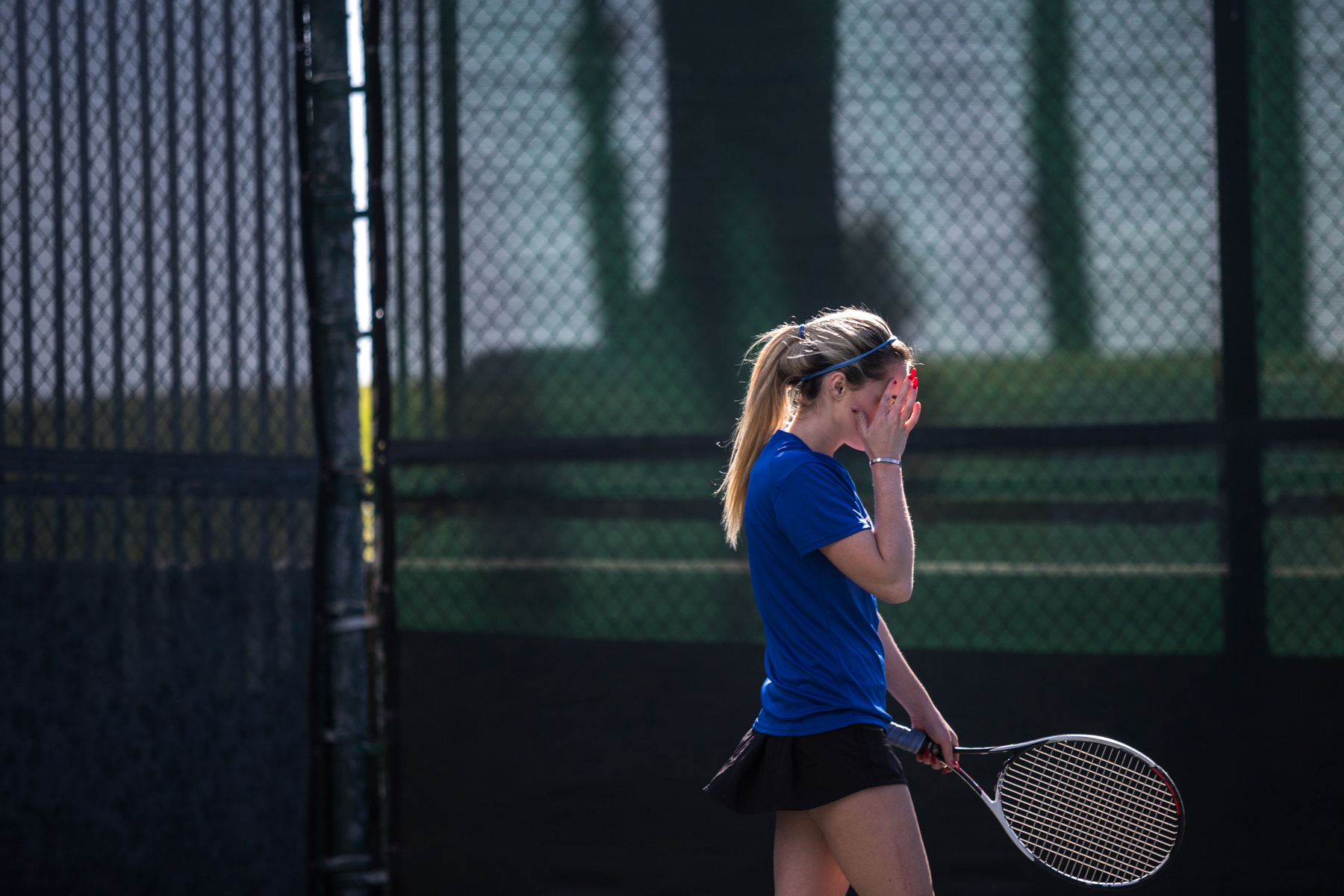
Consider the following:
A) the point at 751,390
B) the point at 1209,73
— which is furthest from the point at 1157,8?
the point at 751,390

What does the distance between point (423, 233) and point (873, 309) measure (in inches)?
53.3

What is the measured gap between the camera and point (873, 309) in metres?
3.03

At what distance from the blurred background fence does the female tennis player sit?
40.6 inches

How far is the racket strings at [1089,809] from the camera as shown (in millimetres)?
2270

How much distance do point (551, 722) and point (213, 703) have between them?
104 centimetres

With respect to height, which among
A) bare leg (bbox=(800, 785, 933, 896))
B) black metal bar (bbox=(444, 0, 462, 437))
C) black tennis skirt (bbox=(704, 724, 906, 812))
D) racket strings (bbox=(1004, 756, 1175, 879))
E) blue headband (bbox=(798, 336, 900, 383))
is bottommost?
racket strings (bbox=(1004, 756, 1175, 879))

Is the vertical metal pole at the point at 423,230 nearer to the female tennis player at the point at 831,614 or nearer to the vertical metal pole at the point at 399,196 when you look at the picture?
the vertical metal pole at the point at 399,196

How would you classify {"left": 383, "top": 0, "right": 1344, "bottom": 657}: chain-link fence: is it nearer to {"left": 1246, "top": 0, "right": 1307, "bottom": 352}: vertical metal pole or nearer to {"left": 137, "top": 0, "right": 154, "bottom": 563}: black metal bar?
{"left": 1246, "top": 0, "right": 1307, "bottom": 352}: vertical metal pole

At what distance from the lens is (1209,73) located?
293cm

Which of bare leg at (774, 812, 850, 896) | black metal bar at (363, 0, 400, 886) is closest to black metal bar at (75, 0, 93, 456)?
black metal bar at (363, 0, 400, 886)

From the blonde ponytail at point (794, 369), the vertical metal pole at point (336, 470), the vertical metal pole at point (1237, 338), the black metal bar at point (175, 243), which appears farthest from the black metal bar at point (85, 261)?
the vertical metal pole at point (1237, 338)

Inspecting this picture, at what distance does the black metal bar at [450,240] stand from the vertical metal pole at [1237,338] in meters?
2.20

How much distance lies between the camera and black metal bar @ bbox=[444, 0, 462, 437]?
121 inches

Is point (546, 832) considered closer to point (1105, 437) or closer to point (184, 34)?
point (1105, 437)
